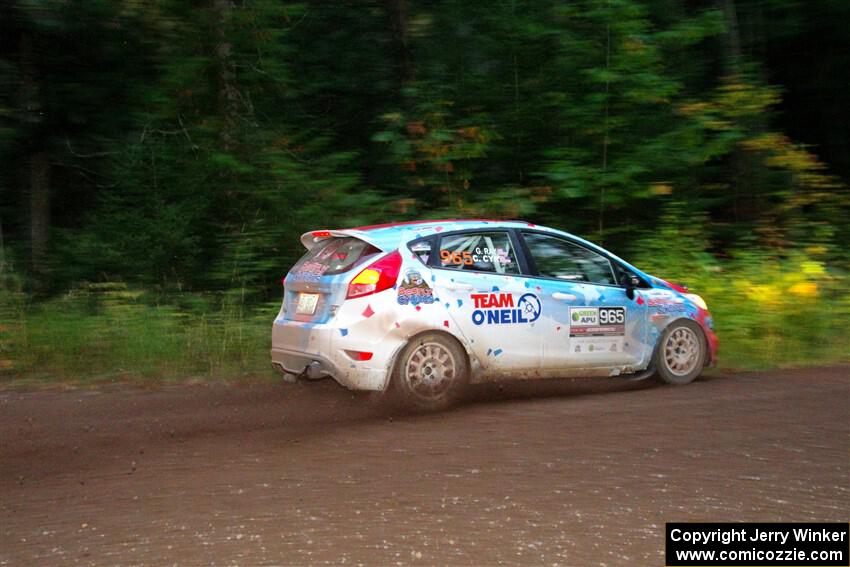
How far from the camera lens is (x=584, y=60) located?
15328 mm

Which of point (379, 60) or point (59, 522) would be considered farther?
point (379, 60)

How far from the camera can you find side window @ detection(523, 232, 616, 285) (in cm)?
956

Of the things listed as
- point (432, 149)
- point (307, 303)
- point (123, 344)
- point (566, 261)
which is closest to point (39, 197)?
point (432, 149)

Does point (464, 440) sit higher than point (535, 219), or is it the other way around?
point (535, 219)

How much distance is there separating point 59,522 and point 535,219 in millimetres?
10895

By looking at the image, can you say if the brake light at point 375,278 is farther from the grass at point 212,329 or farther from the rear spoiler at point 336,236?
the grass at point 212,329

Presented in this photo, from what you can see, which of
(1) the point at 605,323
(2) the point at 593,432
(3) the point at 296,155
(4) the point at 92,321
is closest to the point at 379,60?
(3) the point at 296,155

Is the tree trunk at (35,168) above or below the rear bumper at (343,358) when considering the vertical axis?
above

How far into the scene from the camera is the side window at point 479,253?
29.9ft

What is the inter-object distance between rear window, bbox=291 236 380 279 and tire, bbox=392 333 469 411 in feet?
2.86

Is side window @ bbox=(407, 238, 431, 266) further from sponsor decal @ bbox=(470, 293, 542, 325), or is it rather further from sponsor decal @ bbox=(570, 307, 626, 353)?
sponsor decal @ bbox=(570, 307, 626, 353)

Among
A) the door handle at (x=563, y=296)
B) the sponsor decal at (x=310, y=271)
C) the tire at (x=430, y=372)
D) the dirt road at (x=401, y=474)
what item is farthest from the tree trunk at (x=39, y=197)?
the door handle at (x=563, y=296)

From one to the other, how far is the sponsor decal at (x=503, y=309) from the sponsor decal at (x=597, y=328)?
0.45m

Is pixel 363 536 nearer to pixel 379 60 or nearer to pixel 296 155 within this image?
pixel 296 155
